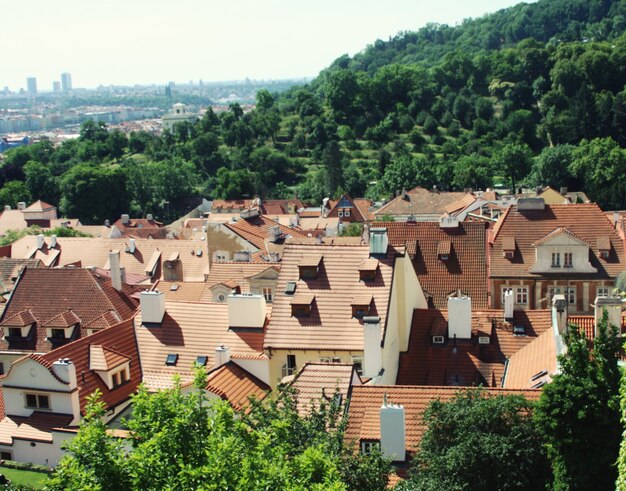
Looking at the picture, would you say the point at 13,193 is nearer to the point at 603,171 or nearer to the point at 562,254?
the point at 603,171

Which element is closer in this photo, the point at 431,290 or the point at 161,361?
the point at 161,361

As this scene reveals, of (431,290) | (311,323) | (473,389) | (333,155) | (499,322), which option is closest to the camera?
(473,389)

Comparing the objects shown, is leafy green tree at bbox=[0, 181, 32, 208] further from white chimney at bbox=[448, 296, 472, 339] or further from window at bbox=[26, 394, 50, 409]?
white chimney at bbox=[448, 296, 472, 339]

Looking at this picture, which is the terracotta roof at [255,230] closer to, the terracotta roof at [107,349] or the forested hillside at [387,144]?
the terracotta roof at [107,349]

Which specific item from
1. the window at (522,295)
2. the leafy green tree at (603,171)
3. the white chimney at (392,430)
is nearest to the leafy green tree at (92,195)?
the leafy green tree at (603,171)

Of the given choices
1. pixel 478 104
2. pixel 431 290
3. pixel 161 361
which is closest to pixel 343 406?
pixel 161 361

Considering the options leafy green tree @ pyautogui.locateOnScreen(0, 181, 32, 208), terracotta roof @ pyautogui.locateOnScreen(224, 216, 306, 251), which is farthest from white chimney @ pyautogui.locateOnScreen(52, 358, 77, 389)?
leafy green tree @ pyautogui.locateOnScreen(0, 181, 32, 208)

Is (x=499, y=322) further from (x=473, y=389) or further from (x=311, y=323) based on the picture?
(x=473, y=389)

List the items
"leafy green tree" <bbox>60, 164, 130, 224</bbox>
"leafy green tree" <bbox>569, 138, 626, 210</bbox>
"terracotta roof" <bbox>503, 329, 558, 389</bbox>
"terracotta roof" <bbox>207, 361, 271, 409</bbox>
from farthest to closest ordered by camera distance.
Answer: "leafy green tree" <bbox>60, 164, 130, 224</bbox> < "leafy green tree" <bbox>569, 138, 626, 210</bbox> < "terracotta roof" <bbox>207, 361, 271, 409</bbox> < "terracotta roof" <bbox>503, 329, 558, 389</bbox>
